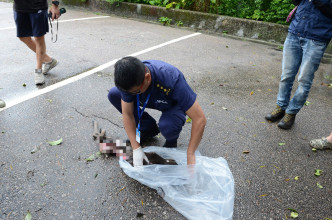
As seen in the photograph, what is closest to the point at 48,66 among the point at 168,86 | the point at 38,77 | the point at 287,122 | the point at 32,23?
the point at 38,77

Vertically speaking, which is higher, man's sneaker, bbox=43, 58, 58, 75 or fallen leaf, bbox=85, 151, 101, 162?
man's sneaker, bbox=43, 58, 58, 75

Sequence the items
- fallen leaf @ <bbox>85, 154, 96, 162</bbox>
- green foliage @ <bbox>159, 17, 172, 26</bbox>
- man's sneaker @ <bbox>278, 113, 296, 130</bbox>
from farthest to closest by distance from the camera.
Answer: green foliage @ <bbox>159, 17, 172, 26</bbox> → man's sneaker @ <bbox>278, 113, 296, 130</bbox> → fallen leaf @ <bbox>85, 154, 96, 162</bbox>

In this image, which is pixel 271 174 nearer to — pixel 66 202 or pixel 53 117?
pixel 66 202

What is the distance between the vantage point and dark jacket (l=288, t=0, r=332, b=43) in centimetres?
255

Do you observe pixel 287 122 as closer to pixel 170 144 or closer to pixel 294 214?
pixel 294 214

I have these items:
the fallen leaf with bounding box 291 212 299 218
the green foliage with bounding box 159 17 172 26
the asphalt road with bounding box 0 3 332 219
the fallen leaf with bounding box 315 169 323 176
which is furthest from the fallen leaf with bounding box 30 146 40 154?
the green foliage with bounding box 159 17 172 26

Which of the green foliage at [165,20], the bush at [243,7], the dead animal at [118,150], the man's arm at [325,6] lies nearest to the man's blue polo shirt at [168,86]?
the dead animal at [118,150]

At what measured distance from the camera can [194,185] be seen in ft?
6.58

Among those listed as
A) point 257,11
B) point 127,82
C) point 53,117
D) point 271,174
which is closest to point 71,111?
point 53,117

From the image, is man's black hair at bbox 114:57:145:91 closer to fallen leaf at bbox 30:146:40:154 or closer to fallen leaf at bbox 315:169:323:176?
fallen leaf at bbox 30:146:40:154

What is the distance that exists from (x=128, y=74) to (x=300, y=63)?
7.32 feet

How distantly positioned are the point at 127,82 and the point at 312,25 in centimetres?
214

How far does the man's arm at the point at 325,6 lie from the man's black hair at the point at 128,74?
80.3 inches

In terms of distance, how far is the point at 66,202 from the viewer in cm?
191
